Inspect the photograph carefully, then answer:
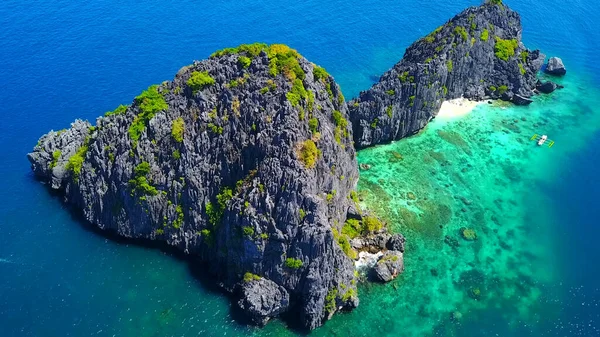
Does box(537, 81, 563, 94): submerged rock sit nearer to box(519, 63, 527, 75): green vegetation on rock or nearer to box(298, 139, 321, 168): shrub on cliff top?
box(519, 63, 527, 75): green vegetation on rock

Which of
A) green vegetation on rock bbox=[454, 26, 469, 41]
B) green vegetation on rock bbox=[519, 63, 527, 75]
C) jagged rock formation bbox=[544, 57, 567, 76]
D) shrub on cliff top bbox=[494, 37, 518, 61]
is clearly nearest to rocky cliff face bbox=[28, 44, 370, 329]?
green vegetation on rock bbox=[454, 26, 469, 41]

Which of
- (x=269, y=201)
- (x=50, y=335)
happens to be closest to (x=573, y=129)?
(x=269, y=201)

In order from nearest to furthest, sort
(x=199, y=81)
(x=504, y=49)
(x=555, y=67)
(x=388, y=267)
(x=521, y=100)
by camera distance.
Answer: (x=199, y=81) < (x=388, y=267) < (x=521, y=100) < (x=504, y=49) < (x=555, y=67)

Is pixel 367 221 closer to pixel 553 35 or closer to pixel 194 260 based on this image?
pixel 194 260

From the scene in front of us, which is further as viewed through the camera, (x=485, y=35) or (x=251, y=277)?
(x=485, y=35)

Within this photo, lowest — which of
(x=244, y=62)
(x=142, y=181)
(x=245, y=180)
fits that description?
(x=142, y=181)

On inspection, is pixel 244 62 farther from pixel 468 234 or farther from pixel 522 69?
pixel 522 69

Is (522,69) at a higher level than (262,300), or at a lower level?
higher

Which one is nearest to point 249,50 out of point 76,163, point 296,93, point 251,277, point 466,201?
point 296,93
